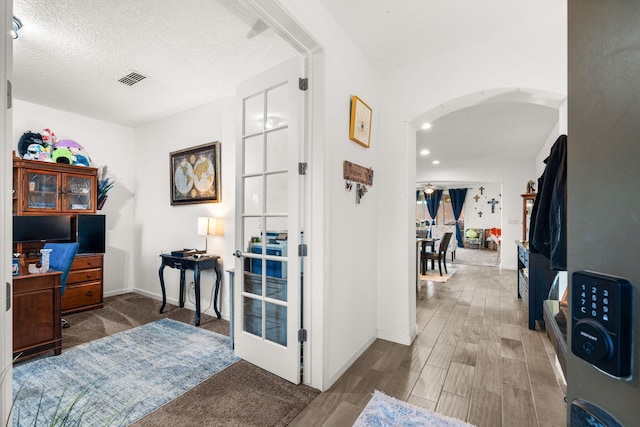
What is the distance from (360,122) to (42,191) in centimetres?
403

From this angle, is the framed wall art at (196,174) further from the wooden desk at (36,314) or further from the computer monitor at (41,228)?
the wooden desk at (36,314)

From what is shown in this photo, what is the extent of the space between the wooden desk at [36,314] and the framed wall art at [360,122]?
10.1 ft

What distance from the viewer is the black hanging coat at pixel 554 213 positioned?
5.64 ft

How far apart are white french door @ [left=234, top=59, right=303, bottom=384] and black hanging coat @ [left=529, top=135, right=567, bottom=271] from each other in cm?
164

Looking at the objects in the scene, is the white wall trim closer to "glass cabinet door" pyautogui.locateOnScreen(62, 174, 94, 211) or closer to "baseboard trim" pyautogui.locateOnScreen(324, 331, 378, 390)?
"baseboard trim" pyautogui.locateOnScreen(324, 331, 378, 390)

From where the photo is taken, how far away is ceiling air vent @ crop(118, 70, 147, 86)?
9.67 feet

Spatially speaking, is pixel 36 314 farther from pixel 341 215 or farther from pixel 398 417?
pixel 398 417

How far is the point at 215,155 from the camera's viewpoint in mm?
3609

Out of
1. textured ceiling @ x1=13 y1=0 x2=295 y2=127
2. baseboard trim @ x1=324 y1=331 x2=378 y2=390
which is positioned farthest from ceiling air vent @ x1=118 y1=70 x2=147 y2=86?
baseboard trim @ x1=324 y1=331 x2=378 y2=390

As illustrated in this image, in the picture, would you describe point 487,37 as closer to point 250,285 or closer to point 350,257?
point 350,257

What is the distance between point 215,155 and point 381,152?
2.11 meters

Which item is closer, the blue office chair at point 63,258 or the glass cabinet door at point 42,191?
the blue office chair at point 63,258

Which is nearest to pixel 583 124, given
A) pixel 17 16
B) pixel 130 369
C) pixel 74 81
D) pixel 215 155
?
pixel 130 369

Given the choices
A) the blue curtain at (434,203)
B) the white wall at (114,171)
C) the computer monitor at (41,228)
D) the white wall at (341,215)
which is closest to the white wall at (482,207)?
the blue curtain at (434,203)
